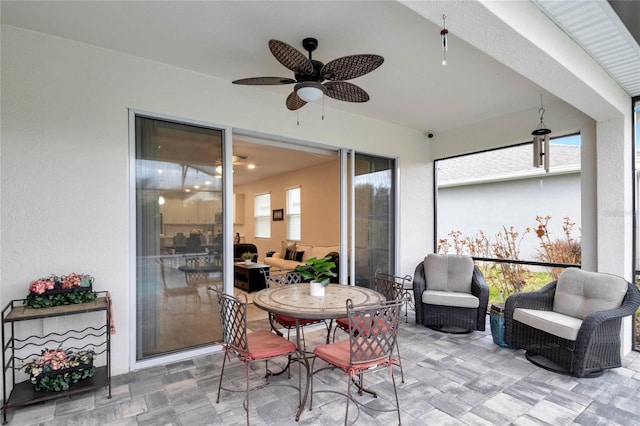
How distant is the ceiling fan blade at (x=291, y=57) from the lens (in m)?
2.00

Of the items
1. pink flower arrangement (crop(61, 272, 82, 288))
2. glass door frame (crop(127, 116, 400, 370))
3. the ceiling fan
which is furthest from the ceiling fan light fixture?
pink flower arrangement (crop(61, 272, 82, 288))

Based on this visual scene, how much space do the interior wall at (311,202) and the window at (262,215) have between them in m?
0.17

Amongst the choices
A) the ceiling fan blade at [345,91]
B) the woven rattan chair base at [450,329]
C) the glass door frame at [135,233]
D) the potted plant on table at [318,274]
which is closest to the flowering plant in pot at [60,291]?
the glass door frame at [135,233]

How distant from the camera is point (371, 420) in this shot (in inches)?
85.2

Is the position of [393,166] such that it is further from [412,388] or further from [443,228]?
[412,388]

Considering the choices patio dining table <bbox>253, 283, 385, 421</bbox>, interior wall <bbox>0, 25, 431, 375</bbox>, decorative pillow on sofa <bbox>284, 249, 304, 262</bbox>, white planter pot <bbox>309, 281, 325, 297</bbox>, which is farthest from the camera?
decorative pillow on sofa <bbox>284, 249, 304, 262</bbox>

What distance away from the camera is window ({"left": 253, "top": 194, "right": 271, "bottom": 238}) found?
9188mm

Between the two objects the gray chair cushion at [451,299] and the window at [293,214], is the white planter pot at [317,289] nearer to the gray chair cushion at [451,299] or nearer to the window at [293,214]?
the gray chair cushion at [451,299]

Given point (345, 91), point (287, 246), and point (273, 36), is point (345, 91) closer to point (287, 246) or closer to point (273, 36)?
point (273, 36)

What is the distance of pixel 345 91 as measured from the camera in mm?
2588

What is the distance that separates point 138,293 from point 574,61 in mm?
4208

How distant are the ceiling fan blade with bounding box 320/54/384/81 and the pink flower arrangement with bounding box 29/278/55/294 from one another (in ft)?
8.58

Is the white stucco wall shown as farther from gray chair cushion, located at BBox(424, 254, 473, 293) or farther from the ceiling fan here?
the ceiling fan

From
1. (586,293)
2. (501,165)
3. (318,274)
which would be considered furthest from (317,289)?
(501,165)
